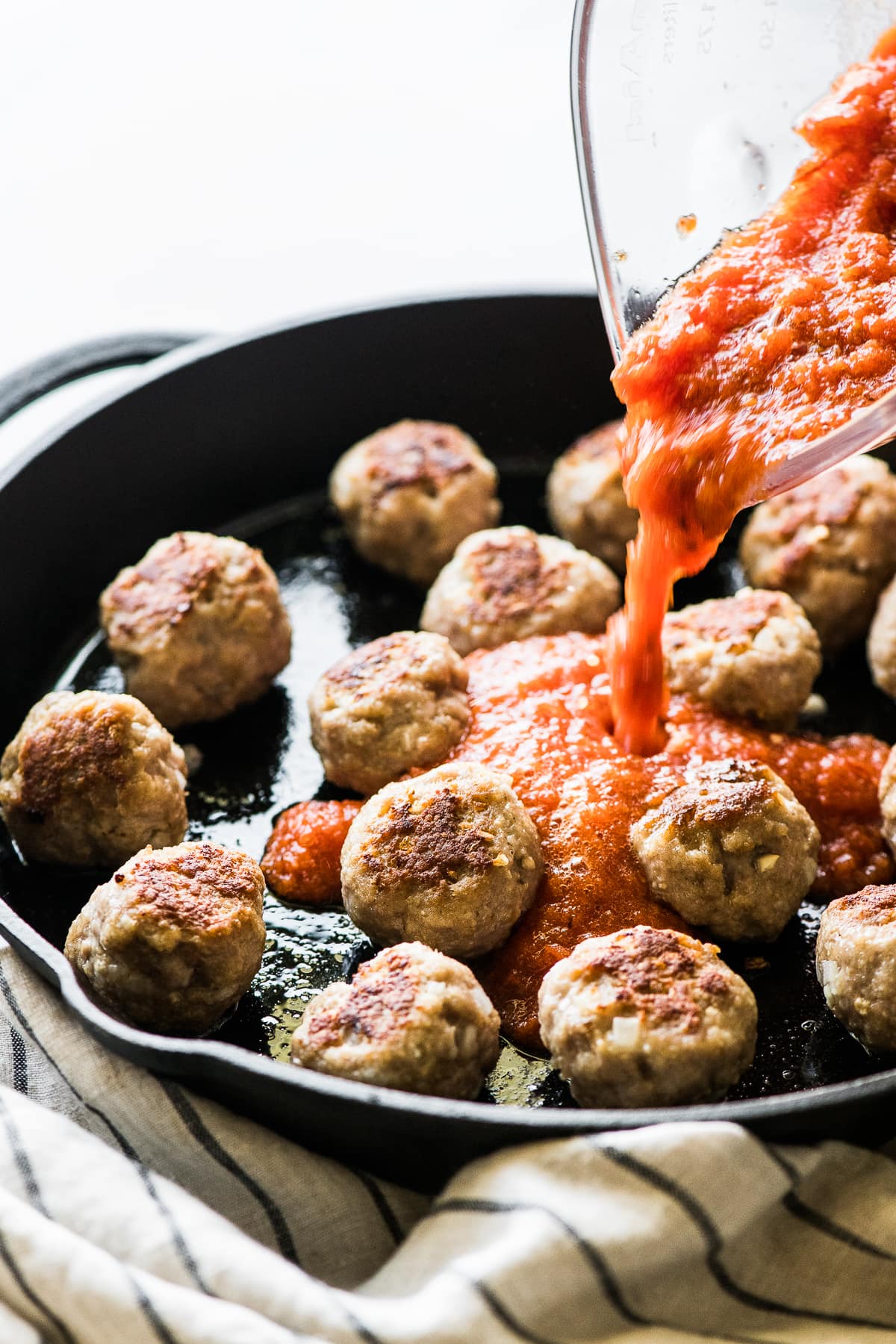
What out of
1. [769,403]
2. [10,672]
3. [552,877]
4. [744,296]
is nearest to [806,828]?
[552,877]

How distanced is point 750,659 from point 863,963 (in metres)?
0.88

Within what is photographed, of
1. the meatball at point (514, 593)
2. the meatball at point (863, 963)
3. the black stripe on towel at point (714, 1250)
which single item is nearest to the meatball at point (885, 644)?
the meatball at point (514, 593)

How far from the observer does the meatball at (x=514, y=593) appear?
355 centimetres

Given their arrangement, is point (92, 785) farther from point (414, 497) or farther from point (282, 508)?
point (282, 508)

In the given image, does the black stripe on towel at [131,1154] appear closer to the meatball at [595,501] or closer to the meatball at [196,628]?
the meatball at [196,628]

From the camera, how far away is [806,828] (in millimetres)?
2928

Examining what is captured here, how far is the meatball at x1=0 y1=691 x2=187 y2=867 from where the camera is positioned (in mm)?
3018

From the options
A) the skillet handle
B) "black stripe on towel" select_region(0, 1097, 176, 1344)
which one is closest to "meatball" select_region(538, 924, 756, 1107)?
"black stripe on towel" select_region(0, 1097, 176, 1344)

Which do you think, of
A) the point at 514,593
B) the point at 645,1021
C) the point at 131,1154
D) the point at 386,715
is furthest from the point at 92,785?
the point at 645,1021

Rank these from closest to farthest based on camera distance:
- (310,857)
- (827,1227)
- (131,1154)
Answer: (827,1227) → (131,1154) → (310,857)

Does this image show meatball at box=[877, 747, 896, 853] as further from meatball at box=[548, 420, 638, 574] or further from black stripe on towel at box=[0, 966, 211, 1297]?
black stripe on towel at box=[0, 966, 211, 1297]

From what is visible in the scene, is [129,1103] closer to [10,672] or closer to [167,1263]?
[167,1263]

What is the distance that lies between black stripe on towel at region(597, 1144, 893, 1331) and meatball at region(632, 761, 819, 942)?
0.70m

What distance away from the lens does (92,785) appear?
3.01 meters
